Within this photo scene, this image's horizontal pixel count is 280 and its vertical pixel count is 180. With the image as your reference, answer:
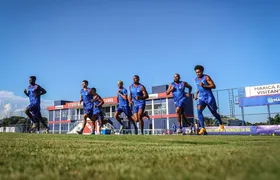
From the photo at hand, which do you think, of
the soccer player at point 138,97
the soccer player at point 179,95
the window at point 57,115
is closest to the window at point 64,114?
the window at point 57,115

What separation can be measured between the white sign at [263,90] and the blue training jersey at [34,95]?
23.7m

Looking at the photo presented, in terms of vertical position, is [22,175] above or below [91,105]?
below

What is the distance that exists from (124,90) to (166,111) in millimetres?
29173

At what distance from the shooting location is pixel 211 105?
8930 millimetres

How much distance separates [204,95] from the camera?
9148 millimetres

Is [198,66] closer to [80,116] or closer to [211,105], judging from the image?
[211,105]

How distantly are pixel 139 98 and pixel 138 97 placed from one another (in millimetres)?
68

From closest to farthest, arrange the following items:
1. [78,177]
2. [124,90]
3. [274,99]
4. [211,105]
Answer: [78,177], [211,105], [124,90], [274,99]

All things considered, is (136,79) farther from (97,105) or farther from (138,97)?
(97,105)

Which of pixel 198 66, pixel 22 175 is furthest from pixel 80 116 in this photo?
pixel 22 175

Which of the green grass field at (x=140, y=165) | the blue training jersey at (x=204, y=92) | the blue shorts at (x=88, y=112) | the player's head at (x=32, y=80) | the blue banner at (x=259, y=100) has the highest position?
the player's head at (x=32, y=80)

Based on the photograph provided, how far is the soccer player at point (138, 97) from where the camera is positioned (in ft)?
38.4

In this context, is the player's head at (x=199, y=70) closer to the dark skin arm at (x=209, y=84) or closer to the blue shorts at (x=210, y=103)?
the dark skin arm at (x=209, y=84)

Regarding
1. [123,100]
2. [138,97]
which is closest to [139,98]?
[138,97]
